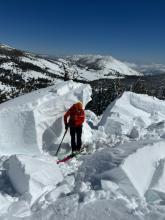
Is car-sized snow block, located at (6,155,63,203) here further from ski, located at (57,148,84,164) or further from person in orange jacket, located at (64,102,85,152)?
person in orange jacket, located at (64,102,85,152)

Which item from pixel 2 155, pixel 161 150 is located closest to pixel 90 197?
pixel 161 150

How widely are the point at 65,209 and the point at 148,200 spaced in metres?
1.50

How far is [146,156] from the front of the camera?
24.2 ft

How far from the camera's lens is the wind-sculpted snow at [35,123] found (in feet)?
33.8

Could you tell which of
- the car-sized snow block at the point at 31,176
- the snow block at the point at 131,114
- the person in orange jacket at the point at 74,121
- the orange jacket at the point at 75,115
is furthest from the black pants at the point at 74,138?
the car-sized snow block at the point at 31,176

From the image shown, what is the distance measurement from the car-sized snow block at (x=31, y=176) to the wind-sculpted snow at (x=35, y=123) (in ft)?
7.93

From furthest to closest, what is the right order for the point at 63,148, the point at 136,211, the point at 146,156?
the point at 63,148, the point at 146,156, the point at 136,211

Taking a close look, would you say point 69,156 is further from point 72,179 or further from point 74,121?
point 72,179

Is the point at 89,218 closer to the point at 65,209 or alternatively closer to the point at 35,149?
the point at 65,209

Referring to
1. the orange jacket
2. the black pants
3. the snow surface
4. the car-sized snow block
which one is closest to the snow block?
the black pants

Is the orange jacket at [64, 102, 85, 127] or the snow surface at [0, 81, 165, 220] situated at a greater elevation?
the orange jacket at [64, 102, 85, 127]

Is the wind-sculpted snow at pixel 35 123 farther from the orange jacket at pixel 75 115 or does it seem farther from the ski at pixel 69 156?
the ski at pixel 69 156

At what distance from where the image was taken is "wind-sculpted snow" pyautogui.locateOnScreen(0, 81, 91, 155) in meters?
10.3

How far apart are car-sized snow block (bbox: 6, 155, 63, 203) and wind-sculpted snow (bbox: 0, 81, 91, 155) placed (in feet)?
7.93
